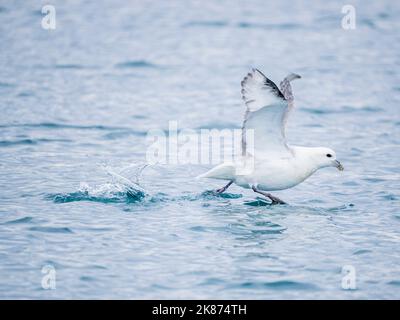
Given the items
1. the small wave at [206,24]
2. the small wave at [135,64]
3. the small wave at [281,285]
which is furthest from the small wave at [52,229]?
the small wave at [206,24]

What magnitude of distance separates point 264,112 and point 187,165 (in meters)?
3.26

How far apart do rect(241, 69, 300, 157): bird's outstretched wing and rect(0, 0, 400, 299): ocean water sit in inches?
34.4

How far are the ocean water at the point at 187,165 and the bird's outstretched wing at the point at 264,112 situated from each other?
0.87m

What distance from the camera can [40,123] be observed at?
656 inches

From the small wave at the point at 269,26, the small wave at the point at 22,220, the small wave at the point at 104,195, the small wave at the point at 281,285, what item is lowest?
the small wave at the point at 281,285

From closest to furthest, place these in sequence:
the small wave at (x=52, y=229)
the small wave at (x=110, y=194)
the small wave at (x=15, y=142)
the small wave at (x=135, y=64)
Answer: the small wave at (x=52, y=229) < the small wave at (x=110, y=194) < the small wave at (x=15, y=142) < the small wave at (x=135, y=64)

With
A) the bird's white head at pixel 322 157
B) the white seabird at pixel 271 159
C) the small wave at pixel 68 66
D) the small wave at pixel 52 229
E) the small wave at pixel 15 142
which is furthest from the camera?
the small wave at pixel 68 66

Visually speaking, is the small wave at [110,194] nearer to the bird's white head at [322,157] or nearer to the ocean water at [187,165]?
the ocean water at [187,165]

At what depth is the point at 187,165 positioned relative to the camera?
14414 millimetres

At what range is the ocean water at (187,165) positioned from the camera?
10125 mm

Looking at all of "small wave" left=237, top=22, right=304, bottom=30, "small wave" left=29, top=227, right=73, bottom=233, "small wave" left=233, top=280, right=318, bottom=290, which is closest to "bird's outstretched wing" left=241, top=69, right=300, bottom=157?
"small wave" left=233, top=280, right=318, bottom=290

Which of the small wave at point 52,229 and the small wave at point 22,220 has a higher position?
the small wave at point 22,220

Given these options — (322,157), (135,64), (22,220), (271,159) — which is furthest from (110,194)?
(135,64)

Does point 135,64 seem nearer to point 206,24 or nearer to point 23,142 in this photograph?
point 206,24
